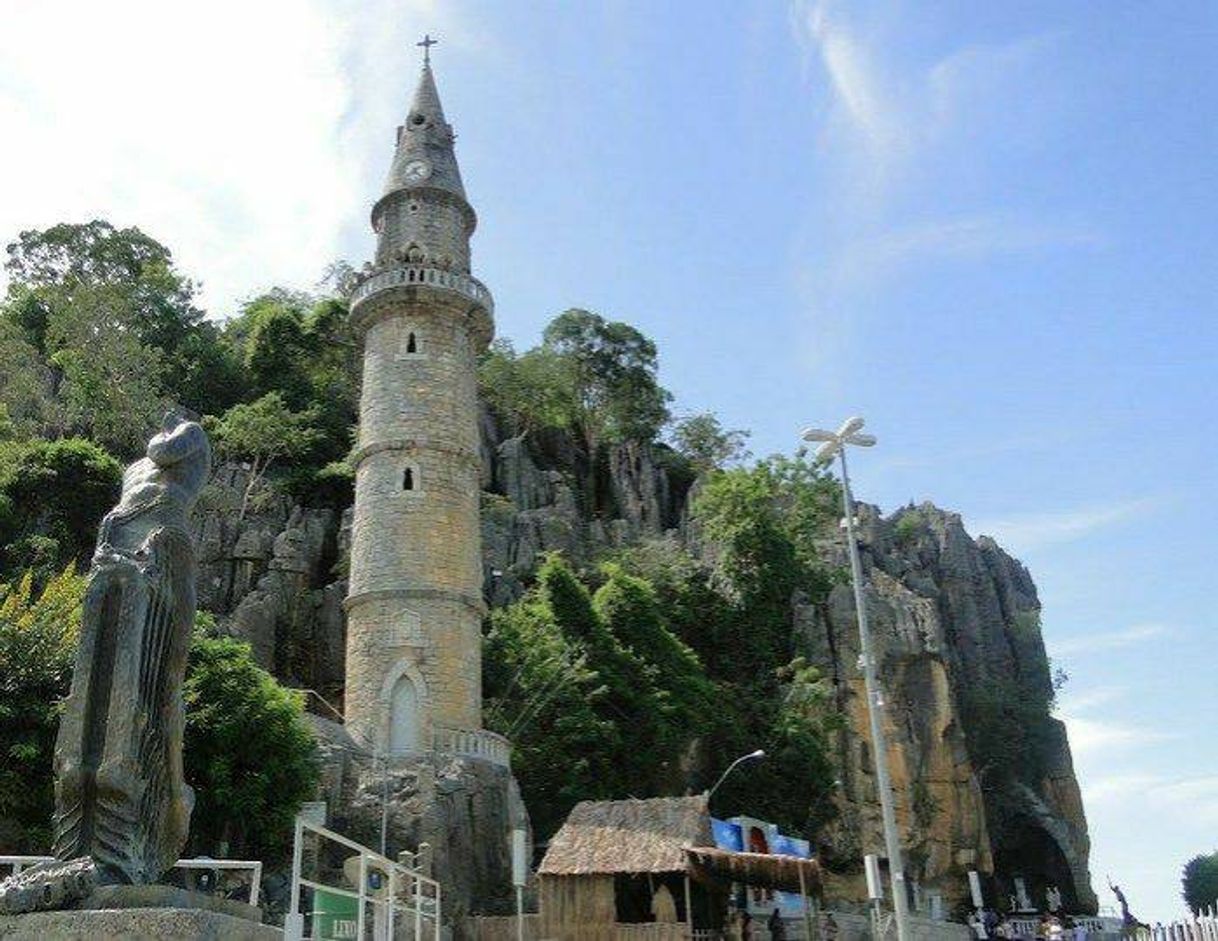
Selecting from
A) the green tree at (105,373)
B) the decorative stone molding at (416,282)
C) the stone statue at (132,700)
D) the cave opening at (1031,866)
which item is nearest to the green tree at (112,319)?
the green tree at (105,373)

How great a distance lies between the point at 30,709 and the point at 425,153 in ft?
64.9

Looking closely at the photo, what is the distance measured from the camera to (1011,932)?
3803 centimetres

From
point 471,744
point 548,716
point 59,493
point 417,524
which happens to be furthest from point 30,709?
point 59,493

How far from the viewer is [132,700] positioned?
5.56 meters

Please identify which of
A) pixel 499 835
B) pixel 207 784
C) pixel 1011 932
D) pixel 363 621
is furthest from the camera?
pixel 1011 932

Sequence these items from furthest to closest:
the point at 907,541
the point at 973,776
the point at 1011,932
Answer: the point at 907,541 → the point at 973,776 → the point at 1011,932

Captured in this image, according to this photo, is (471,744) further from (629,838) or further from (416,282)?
(416,282)

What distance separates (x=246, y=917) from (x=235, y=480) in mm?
41222

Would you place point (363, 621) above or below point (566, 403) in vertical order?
below

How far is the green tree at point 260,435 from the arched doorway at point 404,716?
671 inches

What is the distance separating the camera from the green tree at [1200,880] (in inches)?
2857

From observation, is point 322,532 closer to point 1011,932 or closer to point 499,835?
point 499,835

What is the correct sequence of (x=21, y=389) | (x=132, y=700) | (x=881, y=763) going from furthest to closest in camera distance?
(x=21, y=389)
(x=881, y=763)
(x=132, y=700)

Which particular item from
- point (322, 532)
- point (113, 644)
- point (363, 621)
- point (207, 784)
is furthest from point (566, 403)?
point (113, 644)
